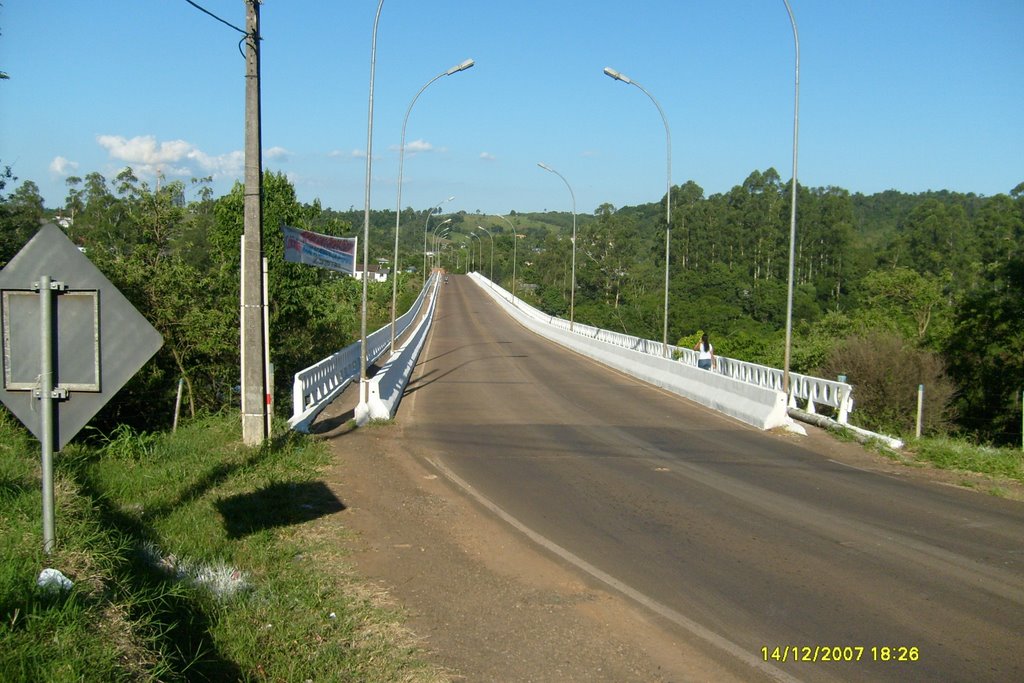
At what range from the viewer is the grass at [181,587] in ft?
14.9

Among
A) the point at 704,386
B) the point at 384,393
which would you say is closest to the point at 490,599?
the point at 384,393

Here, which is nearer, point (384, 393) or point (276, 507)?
point (276, 507)

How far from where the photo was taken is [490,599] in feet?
22.7

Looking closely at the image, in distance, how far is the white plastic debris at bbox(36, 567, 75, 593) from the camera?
16.3 feet

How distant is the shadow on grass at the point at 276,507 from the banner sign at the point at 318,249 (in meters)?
5.99

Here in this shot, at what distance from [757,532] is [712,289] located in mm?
91827

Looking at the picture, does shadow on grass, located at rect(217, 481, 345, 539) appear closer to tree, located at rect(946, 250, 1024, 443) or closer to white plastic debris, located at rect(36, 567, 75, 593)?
white plastic debris, located at rect(36, 567, 75, 593)

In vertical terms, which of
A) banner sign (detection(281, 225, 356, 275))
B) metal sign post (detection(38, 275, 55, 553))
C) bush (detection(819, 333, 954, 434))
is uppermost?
banner sign (detection(281, 225, 356, 275))

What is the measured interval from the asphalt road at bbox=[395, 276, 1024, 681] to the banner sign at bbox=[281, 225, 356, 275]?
11.4ft

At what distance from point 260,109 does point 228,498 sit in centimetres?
618

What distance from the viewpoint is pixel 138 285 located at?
781 inches

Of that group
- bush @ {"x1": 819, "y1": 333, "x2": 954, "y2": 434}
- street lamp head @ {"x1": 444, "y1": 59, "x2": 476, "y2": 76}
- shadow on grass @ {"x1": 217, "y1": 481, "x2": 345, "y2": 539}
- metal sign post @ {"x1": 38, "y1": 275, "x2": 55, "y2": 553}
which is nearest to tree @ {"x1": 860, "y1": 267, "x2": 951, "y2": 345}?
bush @ {"x1": 819, "y1": 333, "x2": 954, "y2": 434}

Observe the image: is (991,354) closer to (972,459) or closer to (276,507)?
(972,459)

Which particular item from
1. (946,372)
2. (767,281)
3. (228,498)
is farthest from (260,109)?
(767,281)
